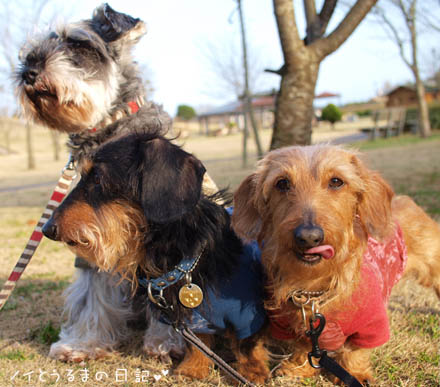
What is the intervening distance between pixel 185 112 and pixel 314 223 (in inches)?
2823

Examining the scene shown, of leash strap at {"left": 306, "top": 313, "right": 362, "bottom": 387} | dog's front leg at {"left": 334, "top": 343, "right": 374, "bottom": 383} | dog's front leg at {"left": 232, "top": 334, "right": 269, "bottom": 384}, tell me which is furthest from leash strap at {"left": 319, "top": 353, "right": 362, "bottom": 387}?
dog's front leg at {"left": 232, "top": 334, "right": 269, "bottom": 384}

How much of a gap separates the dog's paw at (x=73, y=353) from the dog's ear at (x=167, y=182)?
52.9 inches

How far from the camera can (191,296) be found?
2.16m

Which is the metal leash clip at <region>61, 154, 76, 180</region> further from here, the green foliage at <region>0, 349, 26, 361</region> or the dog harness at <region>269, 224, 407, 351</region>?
the dog harness at <region>269, 224, 407, 351</region>

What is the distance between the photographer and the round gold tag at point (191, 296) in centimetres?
216

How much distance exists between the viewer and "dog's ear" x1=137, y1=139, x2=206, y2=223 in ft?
6.46

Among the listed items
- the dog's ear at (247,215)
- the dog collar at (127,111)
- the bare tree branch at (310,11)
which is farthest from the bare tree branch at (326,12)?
the dog's ear at (247,215)

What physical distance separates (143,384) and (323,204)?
1472 mm

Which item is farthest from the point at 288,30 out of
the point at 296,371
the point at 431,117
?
the point at 431,117

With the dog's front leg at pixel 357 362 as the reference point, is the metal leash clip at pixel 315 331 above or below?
above

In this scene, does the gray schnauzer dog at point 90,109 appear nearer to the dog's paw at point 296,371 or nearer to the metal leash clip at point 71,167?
the metal leash clip at point 71,167

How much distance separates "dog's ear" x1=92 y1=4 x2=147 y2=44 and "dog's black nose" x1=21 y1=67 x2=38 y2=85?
0.60 meters

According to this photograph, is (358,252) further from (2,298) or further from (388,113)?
(388,113)

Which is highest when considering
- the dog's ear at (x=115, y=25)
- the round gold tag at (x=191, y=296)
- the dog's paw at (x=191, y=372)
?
the dog's ear at (x=115, y=25)
